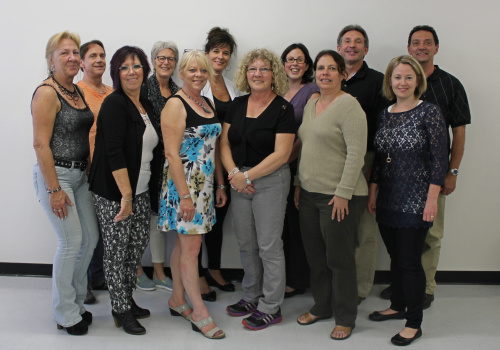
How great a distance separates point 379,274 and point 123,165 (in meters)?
2.25

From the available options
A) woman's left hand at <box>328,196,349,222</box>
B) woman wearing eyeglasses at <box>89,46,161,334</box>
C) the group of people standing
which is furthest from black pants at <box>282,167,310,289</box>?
woman wearing eyeglasses at <box>89,46,161,334</box>

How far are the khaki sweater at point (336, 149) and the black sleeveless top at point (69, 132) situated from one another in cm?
128

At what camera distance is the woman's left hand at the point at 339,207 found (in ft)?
7.98

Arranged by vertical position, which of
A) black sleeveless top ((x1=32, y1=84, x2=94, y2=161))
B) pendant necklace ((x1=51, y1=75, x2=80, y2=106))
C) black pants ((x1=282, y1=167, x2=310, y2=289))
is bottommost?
black pants ((x1=282, y1=167, x2=310, y2=289))

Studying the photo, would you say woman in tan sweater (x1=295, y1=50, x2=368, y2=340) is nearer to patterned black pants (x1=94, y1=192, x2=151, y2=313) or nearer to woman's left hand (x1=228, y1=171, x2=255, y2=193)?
woman's left hand (x1=228, y1=171, x2=255, y2=193)

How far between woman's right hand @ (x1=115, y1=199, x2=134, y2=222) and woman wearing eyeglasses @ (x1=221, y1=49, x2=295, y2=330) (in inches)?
24.1

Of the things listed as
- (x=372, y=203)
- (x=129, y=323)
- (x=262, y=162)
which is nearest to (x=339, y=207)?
(x=372, y=203)

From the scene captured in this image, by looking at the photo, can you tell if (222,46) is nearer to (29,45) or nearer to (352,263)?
(29,45)

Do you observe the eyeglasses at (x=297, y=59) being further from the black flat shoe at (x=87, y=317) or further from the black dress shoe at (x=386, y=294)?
the black flat shoe at (x=87, y=317)

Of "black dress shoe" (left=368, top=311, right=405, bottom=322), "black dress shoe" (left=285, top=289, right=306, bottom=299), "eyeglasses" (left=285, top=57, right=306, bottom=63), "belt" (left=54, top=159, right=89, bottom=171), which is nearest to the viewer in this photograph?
"belt" (left=54, top=159, right=89, bottom=171)

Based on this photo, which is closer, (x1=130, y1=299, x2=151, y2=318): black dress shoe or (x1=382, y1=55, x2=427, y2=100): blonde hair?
(x1=382, y1=55, x2=427, y2=100): blonde hair

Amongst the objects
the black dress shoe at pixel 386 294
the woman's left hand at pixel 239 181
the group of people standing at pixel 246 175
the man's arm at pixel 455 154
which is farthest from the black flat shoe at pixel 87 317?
the man's arm at pixel 455 154

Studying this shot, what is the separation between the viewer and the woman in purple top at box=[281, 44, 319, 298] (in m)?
2.91

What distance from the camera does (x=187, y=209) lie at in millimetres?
2486
